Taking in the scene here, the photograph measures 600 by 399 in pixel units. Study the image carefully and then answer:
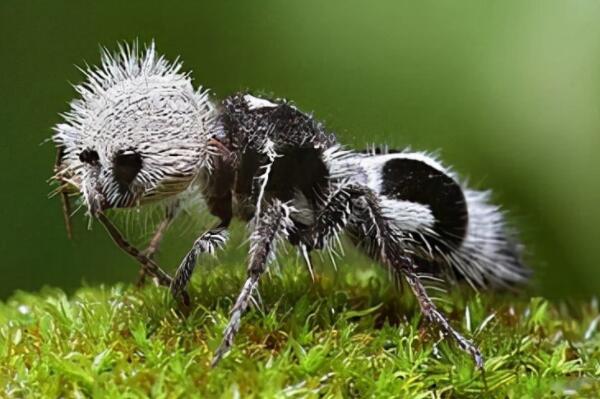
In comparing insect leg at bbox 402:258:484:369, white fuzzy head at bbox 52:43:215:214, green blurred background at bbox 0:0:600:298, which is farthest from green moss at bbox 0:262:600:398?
green blurred background at bbox 0:0:600:298

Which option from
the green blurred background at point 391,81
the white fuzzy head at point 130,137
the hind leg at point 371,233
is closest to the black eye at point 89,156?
the white fuzzy head at point 130,137

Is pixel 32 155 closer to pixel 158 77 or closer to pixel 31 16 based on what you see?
pixel 31 16

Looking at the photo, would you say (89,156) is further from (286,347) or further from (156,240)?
(286,347)

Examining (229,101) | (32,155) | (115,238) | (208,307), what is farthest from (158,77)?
(32,155)

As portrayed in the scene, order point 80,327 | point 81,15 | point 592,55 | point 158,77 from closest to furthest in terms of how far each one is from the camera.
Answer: point 80,327 < point 158,77 < point 592,55 < point 81,15

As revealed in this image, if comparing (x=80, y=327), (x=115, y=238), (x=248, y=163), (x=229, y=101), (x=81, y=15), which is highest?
(x=81, y=15)

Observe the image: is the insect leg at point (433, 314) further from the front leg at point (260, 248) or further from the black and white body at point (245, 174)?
the front leg at point (260, 248)

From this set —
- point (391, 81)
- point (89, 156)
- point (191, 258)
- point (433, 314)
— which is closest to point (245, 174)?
point (191, 258)
